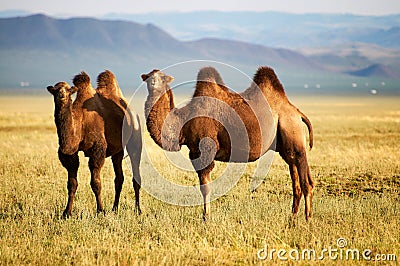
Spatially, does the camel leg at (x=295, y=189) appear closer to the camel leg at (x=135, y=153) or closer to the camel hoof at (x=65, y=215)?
the camel leg at (x=135, y=153)

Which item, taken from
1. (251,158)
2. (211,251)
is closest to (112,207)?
(251,158)

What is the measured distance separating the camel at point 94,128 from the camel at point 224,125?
1.36m

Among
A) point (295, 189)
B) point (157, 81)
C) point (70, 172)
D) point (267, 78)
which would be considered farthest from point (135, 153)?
point (295, 189)

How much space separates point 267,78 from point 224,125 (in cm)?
132

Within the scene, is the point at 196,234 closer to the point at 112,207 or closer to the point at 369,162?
the point at 112,207

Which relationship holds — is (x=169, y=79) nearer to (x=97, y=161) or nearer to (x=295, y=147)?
(x=97, y=161)

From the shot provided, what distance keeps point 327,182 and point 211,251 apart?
759cm

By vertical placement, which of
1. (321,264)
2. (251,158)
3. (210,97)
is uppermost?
(210,97)

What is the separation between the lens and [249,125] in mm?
11492

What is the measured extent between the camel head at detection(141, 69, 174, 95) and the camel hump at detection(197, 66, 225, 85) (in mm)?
762

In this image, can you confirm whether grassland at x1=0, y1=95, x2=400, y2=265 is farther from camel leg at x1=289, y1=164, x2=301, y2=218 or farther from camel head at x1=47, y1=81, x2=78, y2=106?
camel head at x1=47, y1=81, x2=78, y2=106

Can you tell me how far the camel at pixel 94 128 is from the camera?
36.2 ft

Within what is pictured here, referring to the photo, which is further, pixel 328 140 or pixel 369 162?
pixel 328 140

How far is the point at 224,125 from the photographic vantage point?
11469 mm
